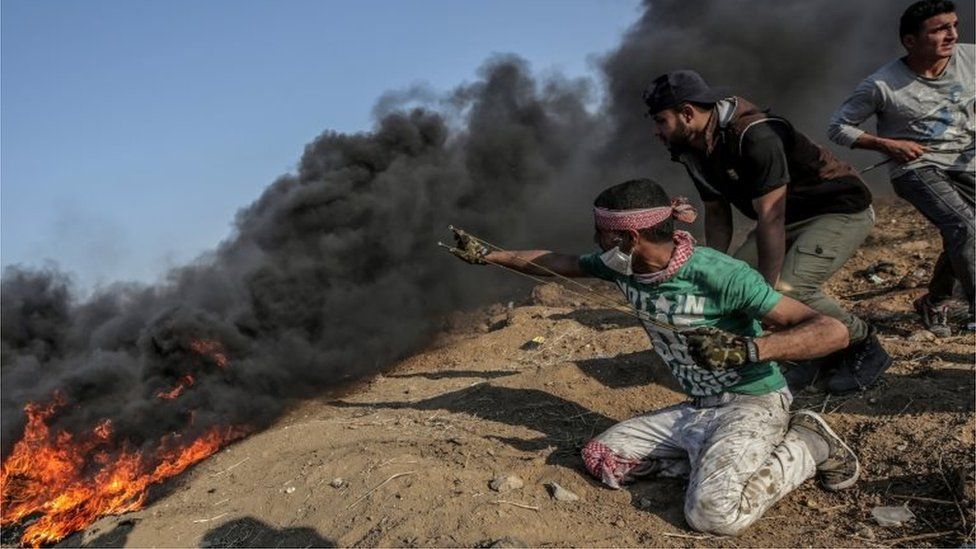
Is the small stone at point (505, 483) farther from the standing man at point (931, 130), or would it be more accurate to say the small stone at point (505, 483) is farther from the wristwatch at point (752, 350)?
the standing man at point (931, 130)

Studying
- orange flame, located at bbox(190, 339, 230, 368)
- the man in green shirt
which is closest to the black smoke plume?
orange flame, located at bbox(190, 339, 230, 368)

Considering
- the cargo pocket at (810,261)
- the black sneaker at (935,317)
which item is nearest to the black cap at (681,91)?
the cargo pocket at (810,261)

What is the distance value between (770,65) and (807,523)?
37.1ft

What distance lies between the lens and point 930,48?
4.46 m

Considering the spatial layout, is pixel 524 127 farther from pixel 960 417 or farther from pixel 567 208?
pixel 960 417

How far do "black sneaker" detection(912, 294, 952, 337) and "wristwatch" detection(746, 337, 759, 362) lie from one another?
108 inches

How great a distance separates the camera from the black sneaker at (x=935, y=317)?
16.6ft

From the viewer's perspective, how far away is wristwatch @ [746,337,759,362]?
302 cm

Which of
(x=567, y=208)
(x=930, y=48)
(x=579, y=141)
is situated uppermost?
(x=930, y=48)

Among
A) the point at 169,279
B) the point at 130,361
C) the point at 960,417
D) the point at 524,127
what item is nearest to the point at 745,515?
the point at 960,417

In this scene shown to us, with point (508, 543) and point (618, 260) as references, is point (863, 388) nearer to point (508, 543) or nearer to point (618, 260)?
point (618, 260)

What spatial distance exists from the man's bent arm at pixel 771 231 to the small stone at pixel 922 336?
5.49ft

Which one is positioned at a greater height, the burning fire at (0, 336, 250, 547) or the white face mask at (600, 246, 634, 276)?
the white face mask at (600, 246, 634, 276)

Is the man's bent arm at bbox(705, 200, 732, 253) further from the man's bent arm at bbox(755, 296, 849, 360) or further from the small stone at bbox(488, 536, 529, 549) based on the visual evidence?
the small stone at bbox(488, 536, 529, 549)
